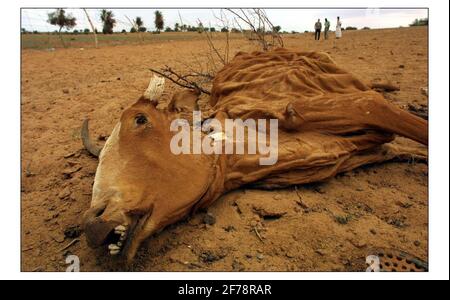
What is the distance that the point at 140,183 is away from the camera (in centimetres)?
248

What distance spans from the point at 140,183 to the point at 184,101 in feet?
3.35

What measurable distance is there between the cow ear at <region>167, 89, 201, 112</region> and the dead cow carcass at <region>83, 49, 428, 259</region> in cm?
2

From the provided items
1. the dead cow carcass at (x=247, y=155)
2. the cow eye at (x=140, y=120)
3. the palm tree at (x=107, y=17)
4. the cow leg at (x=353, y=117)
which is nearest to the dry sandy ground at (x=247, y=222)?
the dead cow carcass at (x=247, y=155)

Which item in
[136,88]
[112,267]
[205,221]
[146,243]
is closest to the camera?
[112,267]

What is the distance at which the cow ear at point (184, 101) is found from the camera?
10.4ft

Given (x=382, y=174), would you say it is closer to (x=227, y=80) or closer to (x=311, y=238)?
(x=311, y=238)

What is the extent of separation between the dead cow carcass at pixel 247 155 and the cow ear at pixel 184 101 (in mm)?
16

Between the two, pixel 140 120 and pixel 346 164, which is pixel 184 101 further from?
pixel 346 164

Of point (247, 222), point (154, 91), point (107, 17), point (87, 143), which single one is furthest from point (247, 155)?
point (107, 17)

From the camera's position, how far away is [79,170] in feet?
12.6

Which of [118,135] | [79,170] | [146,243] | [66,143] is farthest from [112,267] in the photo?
[66,143]

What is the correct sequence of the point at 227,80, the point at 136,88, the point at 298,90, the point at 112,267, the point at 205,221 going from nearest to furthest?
1. the point at 112,267
2. the point at 205,221
3. the point at 298,90
4. the point at 227,80
5. the point at 136,88

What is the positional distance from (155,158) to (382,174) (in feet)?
7.48

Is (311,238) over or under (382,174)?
under
